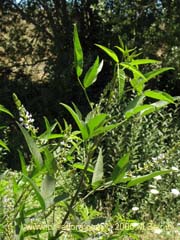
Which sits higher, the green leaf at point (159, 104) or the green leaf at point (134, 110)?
the green leaf at point (159, 104)

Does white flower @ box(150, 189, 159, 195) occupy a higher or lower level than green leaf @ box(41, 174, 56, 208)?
lower

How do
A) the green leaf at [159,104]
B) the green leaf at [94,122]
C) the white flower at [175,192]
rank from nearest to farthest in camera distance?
1. the green leaf at [94,122]
2. the green leaf at [159,104]
3. the white flower at [175,192]

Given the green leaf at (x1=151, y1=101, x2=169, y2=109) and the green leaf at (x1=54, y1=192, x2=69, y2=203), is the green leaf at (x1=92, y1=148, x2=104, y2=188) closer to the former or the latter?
the green leaf at (x1=54, y1=192, x2=69, y2=203)

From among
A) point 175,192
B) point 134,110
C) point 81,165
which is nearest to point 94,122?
point 134,110

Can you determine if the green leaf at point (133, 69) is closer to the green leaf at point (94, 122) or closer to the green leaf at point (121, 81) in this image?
the green leaf at point (121, 81)

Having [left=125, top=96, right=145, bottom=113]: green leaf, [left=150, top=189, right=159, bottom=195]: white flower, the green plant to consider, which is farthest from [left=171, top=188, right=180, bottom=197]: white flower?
[left=125, top=96, right=145, bottom=113]: green leaf

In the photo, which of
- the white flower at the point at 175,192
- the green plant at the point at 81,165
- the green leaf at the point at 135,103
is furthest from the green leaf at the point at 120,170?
the white flower at the point at 175,192

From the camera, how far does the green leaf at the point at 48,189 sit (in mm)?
1163

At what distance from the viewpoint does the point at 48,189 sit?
117 cm

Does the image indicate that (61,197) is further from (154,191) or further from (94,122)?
(154,191)

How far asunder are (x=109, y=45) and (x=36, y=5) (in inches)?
68.9

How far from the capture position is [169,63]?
25.1 feet

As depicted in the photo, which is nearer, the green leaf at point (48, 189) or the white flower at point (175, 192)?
the green leaf at point (48, 189)

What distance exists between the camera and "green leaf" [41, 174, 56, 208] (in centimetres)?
116
